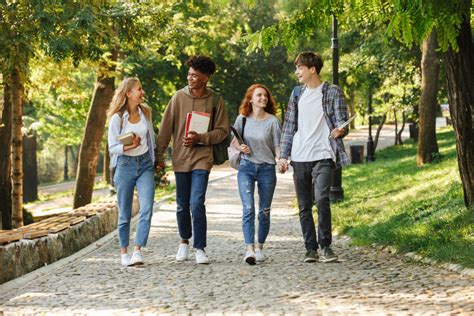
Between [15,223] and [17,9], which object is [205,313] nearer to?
[17,9]

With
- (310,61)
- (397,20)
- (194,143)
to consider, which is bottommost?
(194,143)

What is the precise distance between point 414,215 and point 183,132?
3.92 m

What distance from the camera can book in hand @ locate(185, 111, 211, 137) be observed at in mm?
7918

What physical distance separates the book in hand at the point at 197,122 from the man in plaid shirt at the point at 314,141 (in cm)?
77

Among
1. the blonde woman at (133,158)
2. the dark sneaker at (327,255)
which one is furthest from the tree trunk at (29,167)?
the dark sneaker at (327,255)

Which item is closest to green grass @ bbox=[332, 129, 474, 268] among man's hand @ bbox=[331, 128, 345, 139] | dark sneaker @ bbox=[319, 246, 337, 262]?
dark sneaker @ bbox=[319, 246, 337, 262]

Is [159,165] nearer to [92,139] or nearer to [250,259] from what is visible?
[250,259]

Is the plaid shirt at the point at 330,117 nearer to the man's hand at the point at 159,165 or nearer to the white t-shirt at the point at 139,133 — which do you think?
the man's hand at the point at 159,165

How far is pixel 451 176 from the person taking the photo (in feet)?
46.9

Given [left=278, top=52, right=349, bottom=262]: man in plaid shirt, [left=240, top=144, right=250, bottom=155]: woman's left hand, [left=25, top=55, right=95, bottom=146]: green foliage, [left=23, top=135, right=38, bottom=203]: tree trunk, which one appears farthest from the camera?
[left=23, top=135, right=38, bottom=203]: tree trunk

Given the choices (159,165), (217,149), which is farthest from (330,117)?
(159,165)

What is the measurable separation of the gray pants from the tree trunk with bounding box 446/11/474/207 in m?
2.07

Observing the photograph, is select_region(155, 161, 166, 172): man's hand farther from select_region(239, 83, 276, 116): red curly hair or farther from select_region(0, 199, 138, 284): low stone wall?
select_region(0, 199, 138, 284): low stone wall

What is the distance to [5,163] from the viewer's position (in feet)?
46.2
